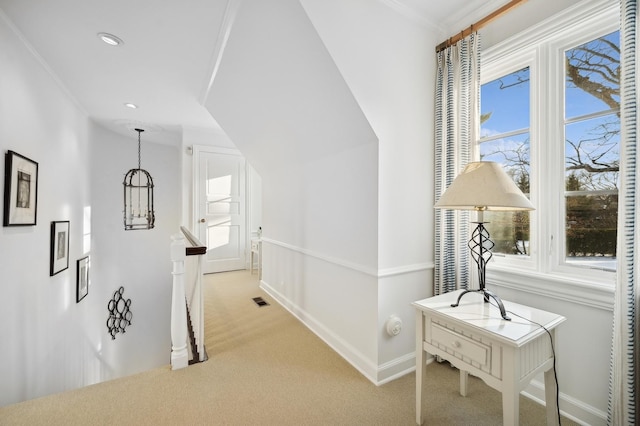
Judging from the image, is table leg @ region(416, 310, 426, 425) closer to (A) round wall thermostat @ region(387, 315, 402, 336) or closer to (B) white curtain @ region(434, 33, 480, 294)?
(A) round wall thermostat @ region(387, 315, 402, 336)

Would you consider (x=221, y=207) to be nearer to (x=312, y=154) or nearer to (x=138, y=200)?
(x=138, y=200)

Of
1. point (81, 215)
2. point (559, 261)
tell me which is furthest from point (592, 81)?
point (81, 215)

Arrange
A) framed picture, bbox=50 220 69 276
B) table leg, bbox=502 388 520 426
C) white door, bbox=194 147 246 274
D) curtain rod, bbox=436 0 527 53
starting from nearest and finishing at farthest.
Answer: table leg, bbox=502 388 520 426, curtain rod, bbox=436 0 527 53, framed picture, bbox=50 220 69 276, white door, bbox=194 147 246 274

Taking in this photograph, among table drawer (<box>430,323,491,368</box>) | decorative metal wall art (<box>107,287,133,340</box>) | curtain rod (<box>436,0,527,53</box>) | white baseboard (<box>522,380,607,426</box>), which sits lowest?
decorative metal wall art (<box>107,287,133,340</box>)

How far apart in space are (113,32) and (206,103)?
3.74 ft

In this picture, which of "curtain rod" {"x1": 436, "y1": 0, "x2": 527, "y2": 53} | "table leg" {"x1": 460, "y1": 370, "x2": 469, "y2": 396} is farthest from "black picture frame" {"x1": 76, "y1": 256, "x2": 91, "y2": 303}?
"curtain rod" {"x1": 436, "y1": 0, "x2": 527, "y2": 53}

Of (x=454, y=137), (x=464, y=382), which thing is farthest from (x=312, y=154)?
(x=464, y=382)

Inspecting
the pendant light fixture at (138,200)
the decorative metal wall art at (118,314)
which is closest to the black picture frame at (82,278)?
the decorative metal wall art at (118,314)

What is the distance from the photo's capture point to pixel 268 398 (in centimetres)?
172

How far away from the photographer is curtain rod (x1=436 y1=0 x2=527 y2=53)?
66.7 inches

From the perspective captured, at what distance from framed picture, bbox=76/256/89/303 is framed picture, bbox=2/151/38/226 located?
5.41ft

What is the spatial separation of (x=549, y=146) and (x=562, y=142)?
6 centimetres

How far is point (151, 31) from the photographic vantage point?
2037 millimetres

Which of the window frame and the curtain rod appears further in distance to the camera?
the curtain rod
